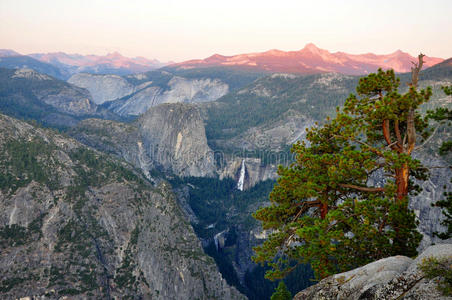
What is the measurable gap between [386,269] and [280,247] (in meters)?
7.61

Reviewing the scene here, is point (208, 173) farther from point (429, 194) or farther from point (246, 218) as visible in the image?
point (429, 194)

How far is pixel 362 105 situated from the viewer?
1784cm

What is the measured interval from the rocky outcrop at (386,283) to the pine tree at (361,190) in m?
3.37

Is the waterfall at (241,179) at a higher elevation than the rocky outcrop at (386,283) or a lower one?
lower

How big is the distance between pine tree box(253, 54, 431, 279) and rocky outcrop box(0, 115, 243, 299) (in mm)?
53145

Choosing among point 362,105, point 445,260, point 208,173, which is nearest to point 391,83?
point 362,105

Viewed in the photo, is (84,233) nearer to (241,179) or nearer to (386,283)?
(386,283)

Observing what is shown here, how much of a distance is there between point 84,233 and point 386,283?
66602mm

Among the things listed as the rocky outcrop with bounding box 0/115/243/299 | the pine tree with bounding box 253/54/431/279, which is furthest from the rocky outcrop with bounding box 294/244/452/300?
the rocky outcrop with bounding box 0/115/243/299

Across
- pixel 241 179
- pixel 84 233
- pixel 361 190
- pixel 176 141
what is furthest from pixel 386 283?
pixel 176 141

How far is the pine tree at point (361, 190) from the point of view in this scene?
624 inches

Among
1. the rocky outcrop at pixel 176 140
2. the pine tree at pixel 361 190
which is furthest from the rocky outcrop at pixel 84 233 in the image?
the rocky outcrop at pixel 176 140

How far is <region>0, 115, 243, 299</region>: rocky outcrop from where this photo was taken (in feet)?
188

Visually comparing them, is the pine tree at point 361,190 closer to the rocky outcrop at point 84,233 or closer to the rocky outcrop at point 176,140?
the rocky outcrop at point 84,233
